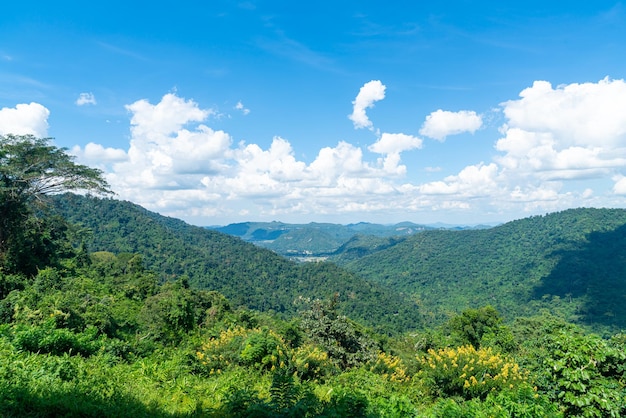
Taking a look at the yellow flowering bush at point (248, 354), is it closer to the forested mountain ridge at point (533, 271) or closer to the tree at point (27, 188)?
the tree at point (27, 188)

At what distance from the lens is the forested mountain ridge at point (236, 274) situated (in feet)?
295

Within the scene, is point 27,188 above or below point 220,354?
above

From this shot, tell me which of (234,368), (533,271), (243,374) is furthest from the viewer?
(533,271)

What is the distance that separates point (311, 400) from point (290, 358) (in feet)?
14.7

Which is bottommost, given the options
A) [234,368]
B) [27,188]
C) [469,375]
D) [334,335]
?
[334,335]

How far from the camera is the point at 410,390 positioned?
9672mm

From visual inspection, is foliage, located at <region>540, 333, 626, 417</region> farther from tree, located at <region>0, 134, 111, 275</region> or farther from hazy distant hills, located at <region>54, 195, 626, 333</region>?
hazy distant hills, located at <region>54, 195, 626, 333</region>

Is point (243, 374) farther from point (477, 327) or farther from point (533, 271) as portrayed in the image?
point (533, 271)

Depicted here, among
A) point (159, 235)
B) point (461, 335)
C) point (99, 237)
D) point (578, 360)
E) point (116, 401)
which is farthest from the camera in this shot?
point (159, 235)

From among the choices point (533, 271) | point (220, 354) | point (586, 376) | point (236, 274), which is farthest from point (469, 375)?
point (533, 271)

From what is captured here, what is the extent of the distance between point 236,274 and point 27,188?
3906 inches

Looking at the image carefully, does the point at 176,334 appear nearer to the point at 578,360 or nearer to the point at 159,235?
the point at 578,360

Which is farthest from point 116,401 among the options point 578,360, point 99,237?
point 99,237

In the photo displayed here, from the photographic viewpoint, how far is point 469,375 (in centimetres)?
934
